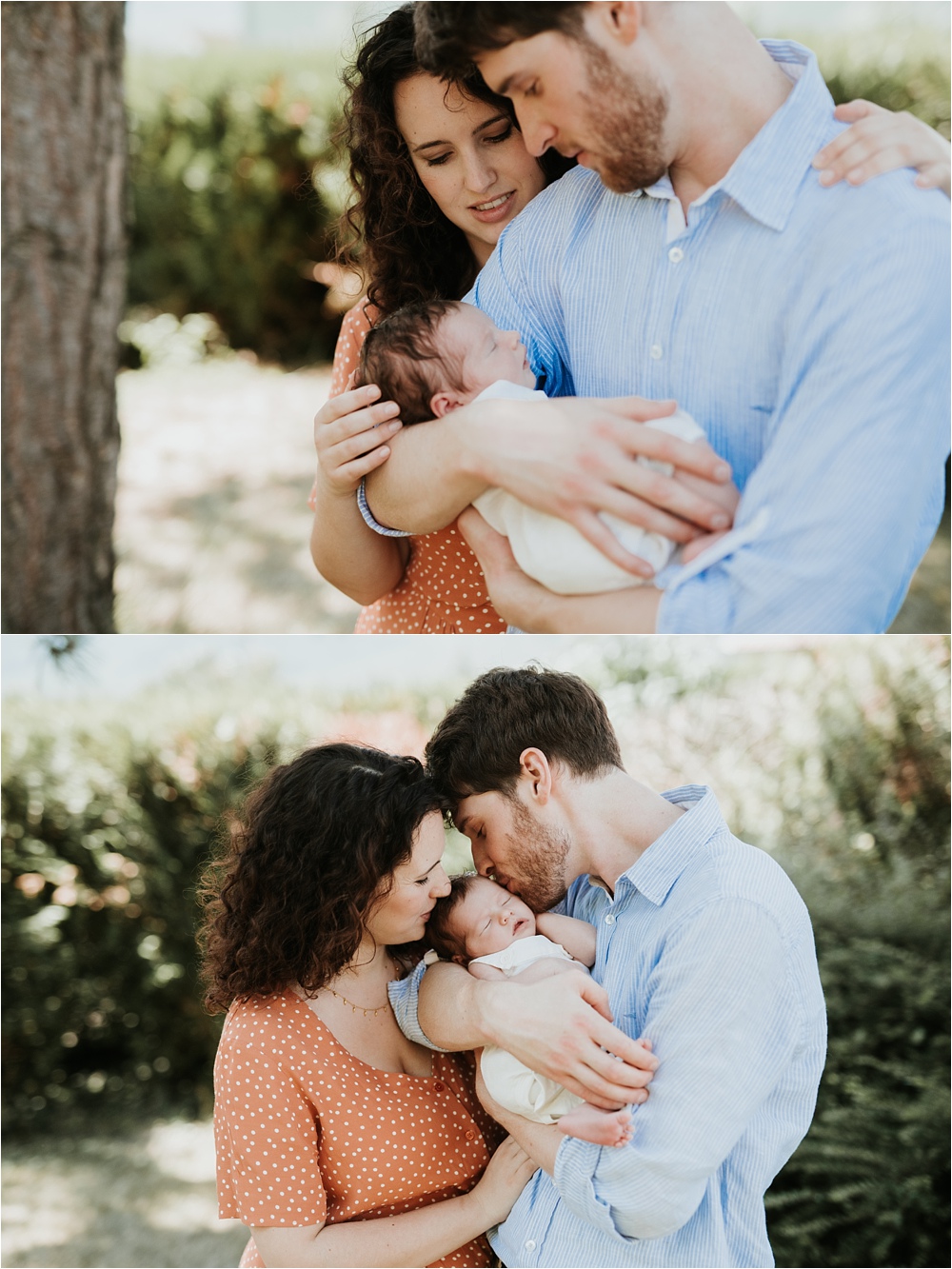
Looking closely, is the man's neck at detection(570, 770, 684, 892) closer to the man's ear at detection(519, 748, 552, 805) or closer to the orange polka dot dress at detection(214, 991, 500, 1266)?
the man's ear at detection(519, 748, 552, 805)

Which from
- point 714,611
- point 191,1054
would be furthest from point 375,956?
point 191,1054

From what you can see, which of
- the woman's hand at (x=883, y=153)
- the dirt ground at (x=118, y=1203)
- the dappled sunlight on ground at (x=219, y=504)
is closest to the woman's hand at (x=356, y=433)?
the woman's hand at (x=883, y=153)

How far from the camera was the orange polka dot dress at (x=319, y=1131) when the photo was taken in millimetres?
1895

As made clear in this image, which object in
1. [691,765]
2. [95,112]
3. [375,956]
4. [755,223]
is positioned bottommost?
[691,765]

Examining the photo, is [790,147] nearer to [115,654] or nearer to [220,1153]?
[220,1153]

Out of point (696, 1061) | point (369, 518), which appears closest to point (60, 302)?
point (369, 518)

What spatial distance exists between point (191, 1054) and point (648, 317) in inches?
155

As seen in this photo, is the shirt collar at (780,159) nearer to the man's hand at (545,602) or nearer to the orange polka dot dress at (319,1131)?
the man's hand at (545,602)

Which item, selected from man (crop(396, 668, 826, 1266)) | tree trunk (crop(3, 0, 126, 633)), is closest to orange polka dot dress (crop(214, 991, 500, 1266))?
man (crop(396, 668, 826, 1266))

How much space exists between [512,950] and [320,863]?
35 cm

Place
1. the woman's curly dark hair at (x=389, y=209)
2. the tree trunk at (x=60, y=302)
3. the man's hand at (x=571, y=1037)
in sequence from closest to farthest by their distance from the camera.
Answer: the man's hand at (x=571, y=1037) → the woman's curly dark hair at (x=389, y=209) → the tree trunk at (x=60, y=302)

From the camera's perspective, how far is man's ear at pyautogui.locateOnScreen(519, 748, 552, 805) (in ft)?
6.62

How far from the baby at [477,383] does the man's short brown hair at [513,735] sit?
271 mm

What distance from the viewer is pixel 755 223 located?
69.2 inches
